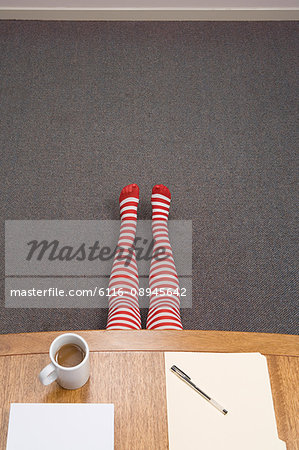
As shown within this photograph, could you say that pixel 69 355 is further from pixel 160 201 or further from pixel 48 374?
pixel 160 201

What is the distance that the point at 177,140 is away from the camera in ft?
5.49

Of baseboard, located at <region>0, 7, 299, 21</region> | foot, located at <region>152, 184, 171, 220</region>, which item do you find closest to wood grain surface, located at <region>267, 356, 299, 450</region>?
foot, located at <region>152, 184, 171, 220</region>

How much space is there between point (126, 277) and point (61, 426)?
526mm

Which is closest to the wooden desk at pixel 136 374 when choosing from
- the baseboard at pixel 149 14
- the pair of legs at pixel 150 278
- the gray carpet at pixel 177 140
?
the pair of legs at pixel 150 278

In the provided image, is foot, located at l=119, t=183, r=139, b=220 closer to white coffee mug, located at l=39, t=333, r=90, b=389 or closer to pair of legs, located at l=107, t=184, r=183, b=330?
pair of legs, located at l=107, t=184, r=183, b=330

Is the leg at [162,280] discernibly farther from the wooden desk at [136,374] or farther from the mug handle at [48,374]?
the mug handle at [48,374]

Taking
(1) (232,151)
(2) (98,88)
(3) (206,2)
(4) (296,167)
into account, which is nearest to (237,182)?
(1) (232,151)

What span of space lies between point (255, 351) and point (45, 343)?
399 mm

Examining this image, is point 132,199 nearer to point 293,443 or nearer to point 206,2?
point 293,443

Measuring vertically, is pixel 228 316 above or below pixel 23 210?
below

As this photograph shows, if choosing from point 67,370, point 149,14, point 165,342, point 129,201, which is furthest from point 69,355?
point 149,14

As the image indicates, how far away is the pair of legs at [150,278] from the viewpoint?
3.42 feet

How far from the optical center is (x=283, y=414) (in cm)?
71

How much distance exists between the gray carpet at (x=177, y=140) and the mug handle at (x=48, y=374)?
2.18 feet
